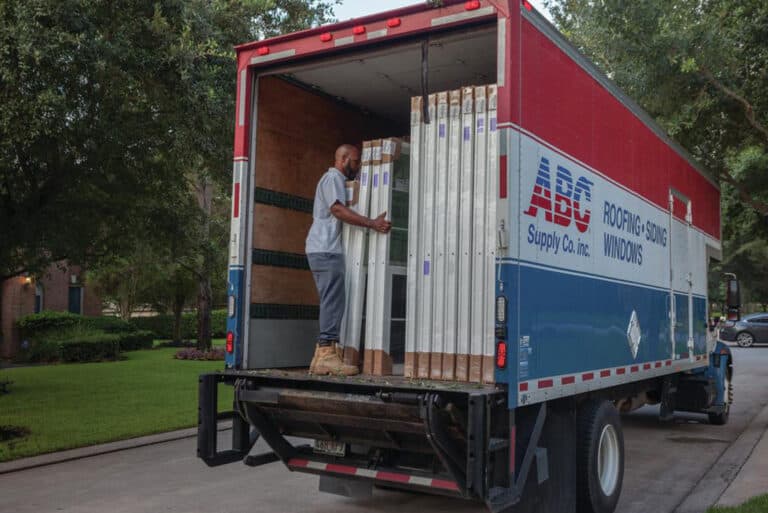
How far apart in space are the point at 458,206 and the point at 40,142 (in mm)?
6393

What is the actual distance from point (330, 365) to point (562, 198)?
2.09m

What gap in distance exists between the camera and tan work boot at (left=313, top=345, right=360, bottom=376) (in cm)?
550

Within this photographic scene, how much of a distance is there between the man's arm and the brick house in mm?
15046

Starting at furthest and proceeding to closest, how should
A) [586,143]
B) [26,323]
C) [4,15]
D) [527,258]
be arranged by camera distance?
[26,323] → [4,15] → [586,143] → [527,258]

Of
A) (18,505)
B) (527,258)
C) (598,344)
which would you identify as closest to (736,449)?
(598,344)

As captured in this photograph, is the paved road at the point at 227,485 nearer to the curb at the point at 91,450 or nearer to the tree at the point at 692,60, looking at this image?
the curb at the point at 91,450

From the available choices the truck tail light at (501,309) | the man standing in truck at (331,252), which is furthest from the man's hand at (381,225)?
the truck tail light at (501,309)

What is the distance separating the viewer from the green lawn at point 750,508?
5828 millimetres

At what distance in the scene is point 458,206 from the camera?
5.15 metres

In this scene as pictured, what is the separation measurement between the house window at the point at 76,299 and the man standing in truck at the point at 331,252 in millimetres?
29982

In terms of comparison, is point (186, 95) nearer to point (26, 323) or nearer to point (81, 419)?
point (81, 419)

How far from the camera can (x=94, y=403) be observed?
12.9 meters

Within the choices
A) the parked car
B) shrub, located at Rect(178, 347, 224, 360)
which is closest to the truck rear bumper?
shrub, located at Rect(178, 347, 224, 360)

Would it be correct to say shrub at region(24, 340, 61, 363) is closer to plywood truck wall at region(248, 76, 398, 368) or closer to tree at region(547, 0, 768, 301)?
tree at region(547, 0, 768, 301)
